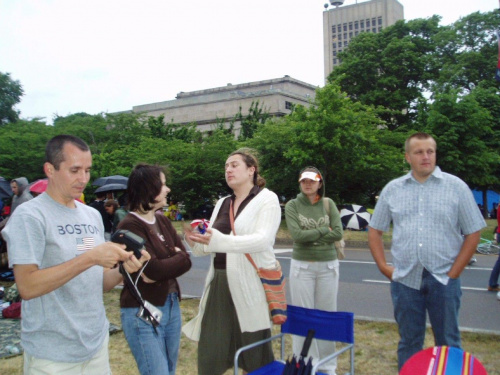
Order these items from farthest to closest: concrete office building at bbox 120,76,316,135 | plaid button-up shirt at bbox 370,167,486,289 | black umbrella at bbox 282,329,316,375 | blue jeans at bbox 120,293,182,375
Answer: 1. concrete office building at bbox 120,76,316,135
2. plaid button-up shirt at bbox 370,167,486,289
3. black umbrella at bbox 282,329,316,375
4. blue jeans at bbox 120,293,182,375

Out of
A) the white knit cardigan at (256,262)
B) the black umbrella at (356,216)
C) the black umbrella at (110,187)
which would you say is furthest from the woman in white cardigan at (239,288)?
the black umbrella at (356,216)

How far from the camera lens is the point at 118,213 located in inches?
269

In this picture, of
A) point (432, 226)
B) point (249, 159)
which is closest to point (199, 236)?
point (249, 159)

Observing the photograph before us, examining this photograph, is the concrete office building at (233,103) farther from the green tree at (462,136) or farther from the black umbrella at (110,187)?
the black umbrella at (110,187)

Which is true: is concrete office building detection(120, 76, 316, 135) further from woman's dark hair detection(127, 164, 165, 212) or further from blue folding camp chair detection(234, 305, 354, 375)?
woman's dark hair detection(127, 164, 165, 212)

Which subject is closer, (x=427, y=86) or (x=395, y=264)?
(x=395, y=264)

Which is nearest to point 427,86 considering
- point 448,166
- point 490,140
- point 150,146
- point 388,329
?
point 490,140

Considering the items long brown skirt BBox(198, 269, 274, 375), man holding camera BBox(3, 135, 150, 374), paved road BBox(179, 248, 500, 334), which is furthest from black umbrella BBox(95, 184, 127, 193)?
man holding camera BBox(3, 135, 150, 374)

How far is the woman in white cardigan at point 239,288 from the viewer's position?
332 centimetres

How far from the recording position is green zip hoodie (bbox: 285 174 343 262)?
15.4ft

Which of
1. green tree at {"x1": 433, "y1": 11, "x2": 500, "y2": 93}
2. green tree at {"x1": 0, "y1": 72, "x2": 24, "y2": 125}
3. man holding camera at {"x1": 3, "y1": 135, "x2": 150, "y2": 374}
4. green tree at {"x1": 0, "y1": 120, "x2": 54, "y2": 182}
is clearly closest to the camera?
man holding camera at {"x1": 3, "y1": 135, "x2": 150, "y2": 374}

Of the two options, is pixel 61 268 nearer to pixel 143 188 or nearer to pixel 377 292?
pixel 143 188

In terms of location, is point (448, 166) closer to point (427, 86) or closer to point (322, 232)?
point (427, 86)

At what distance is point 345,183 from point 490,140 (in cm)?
897
